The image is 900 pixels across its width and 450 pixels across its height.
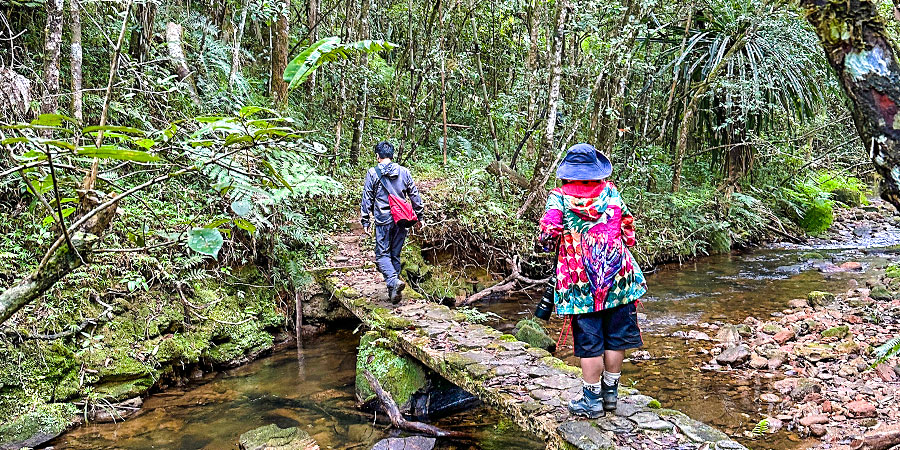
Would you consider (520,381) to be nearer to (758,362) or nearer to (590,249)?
(590,249)

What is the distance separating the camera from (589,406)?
354 centimetres

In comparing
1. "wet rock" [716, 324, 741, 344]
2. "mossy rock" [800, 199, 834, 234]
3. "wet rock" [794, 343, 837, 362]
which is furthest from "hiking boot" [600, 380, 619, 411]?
"mossy rock" [800, 199, 834, 234]

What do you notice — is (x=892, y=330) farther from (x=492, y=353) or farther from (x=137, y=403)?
(x=137, y=403)

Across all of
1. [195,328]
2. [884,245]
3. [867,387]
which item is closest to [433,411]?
[195,328]

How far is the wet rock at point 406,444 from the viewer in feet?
14.1

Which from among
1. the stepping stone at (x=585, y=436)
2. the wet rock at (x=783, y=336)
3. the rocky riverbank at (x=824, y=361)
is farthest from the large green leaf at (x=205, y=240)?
the wet rock at (x=783, y=336)

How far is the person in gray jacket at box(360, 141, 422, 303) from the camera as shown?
5762 millimetres

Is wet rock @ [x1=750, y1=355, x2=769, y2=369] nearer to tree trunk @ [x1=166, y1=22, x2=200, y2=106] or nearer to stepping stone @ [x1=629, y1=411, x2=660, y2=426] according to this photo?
stepping stone @ [x1=629, y1=411, x2=660, y2=426]

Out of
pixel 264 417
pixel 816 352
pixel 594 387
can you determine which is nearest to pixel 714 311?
pixel 816 352

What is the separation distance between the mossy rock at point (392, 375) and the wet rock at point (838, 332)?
4506 mm

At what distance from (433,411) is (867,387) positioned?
369 cm

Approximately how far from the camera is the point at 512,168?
11.1m

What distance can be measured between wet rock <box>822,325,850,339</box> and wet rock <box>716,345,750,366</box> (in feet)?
3.46

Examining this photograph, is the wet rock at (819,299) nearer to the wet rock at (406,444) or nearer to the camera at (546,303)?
the camera at (546,303)
